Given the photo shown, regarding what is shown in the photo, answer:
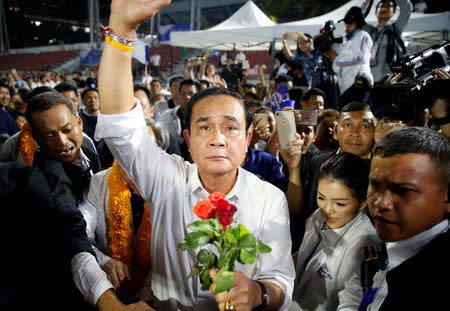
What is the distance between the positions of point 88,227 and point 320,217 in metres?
1.36

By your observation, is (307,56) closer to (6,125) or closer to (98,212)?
(98,212)

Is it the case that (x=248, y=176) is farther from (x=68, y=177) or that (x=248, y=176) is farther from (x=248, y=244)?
(x=68, y=177)

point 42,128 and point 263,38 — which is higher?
point 263,38

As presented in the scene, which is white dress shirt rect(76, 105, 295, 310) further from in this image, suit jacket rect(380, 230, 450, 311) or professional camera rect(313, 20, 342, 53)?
professional camera rect(313, 20, 342, 53)

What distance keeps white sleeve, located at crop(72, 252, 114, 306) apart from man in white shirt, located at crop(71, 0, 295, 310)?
1.2 inches

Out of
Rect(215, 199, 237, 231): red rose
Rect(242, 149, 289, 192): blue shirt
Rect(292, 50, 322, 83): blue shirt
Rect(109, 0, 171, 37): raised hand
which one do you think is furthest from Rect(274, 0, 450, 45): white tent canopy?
Rect(215, 199, 237, 231): red rose

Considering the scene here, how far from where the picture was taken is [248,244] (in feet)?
2.73

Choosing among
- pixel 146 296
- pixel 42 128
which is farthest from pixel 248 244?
pixel 42 128

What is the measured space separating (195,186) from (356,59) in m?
3.49

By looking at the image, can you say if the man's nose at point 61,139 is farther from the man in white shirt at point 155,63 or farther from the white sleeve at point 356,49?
the man in white shirt at point 155,63

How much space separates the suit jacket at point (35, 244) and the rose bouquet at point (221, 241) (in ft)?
2.29

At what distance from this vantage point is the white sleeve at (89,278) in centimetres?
129

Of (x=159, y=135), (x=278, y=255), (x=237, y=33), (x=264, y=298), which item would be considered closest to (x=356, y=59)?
(x=159, y=135)

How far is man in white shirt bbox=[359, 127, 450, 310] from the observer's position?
1.02 meters
